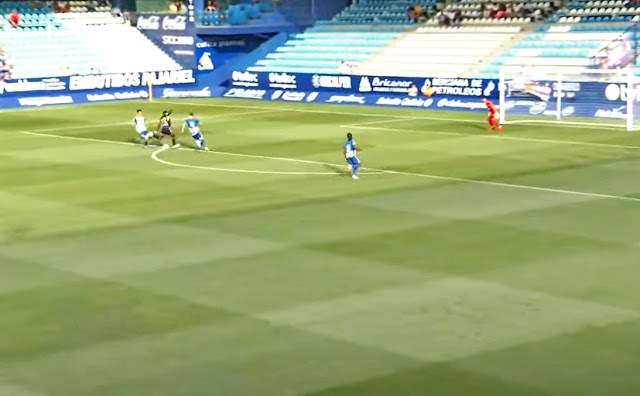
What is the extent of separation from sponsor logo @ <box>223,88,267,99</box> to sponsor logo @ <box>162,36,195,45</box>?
224 inches

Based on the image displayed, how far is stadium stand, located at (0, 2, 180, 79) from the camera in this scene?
2628 inches

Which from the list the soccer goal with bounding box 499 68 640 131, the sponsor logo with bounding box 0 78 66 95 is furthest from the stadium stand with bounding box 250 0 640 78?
the sponsor logo with bounding box 0 78 66 95

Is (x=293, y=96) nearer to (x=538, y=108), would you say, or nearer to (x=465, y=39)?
(x=465, y=39)

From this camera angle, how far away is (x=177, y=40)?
7144 centimetres

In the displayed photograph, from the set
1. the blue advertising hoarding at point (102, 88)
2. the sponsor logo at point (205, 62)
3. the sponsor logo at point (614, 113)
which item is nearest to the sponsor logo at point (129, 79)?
the blue advertising hoarding at point (102, 88)

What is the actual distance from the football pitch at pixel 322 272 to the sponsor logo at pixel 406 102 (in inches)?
661

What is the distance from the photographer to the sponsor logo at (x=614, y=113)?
48.2m

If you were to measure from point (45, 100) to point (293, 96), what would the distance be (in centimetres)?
1309

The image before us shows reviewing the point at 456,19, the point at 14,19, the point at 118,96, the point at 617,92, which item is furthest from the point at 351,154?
the point at 14,19

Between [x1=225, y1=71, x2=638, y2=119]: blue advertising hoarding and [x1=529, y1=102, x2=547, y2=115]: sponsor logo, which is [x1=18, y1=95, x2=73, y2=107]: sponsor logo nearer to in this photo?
[x1=225, y1=71, x2=638, y2=119]: blue advertising hoarding

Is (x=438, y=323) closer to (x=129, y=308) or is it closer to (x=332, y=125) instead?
(x=129, y=308)

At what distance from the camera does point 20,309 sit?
62.6ft

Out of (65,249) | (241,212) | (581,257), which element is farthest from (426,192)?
(65,249)

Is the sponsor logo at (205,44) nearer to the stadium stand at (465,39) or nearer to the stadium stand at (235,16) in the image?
the stadium stand at (235,16)
